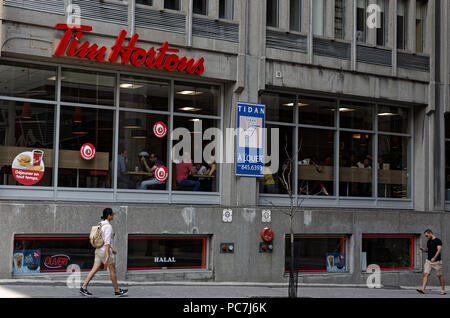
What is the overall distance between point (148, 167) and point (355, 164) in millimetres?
7294

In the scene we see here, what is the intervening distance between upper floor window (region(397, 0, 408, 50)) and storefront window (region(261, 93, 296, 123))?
4.80 metres

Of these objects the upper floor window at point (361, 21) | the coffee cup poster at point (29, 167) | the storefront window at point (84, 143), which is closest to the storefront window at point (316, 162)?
the upper floor window at point (361, 21)

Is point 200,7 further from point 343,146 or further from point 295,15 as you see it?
point 343,146

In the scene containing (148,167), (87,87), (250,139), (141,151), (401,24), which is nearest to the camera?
(87,87)

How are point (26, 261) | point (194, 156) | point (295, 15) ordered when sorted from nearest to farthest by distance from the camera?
point (26, 261) < point (194, 156) < point (295, 15)

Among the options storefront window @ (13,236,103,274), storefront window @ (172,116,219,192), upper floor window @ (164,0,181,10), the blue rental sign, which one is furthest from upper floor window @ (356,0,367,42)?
storefront window @ (13,236,103,274)

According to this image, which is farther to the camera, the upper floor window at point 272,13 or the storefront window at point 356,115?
the storefront window at point 356,115

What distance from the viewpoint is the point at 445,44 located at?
24000mm

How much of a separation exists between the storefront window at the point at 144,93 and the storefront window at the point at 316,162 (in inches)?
186

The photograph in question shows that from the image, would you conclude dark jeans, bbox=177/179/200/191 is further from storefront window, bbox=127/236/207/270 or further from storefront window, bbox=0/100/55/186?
storefront window, bbox=0/100/55/186

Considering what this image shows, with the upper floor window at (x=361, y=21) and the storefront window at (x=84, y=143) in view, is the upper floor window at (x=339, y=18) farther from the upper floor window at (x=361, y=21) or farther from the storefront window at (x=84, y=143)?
the storefront window at (x=84, y=143)

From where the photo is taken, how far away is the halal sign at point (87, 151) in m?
18.0

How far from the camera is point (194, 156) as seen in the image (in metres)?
19.8

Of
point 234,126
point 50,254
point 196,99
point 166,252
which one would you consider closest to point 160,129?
point 196,99
